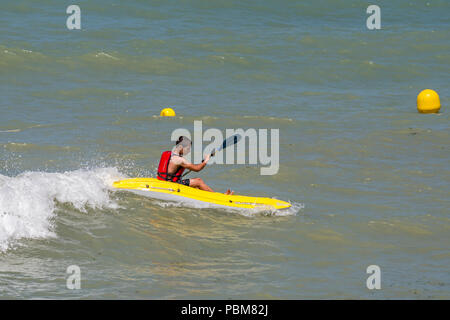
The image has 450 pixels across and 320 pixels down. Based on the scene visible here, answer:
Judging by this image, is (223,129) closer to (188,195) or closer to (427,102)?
(427,102)

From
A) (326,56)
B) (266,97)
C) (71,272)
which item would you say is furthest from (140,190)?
(326,56)

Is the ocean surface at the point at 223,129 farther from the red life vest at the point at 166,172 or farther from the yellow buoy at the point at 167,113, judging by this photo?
the red life vest at the point at 166,172

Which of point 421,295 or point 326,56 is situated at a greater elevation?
point 326,56

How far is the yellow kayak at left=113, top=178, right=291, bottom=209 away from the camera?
30.2 ft

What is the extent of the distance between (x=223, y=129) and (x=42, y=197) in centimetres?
556

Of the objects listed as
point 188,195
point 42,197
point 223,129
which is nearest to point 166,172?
point 188,195

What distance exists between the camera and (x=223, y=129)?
13.7 m

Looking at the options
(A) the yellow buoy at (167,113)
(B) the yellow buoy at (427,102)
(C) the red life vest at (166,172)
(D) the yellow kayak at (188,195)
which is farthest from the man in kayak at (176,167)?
(B) the yellow buoy at (427,102)

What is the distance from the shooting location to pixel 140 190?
9.41 metres

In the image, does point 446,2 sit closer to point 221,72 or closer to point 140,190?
point 221,72

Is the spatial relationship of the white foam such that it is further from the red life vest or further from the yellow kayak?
the red life vest

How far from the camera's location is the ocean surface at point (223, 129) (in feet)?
23.3

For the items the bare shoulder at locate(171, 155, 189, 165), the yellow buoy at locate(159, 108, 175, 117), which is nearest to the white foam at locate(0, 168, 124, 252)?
the bare shoulder at locate(171, 155, 189, 165)
